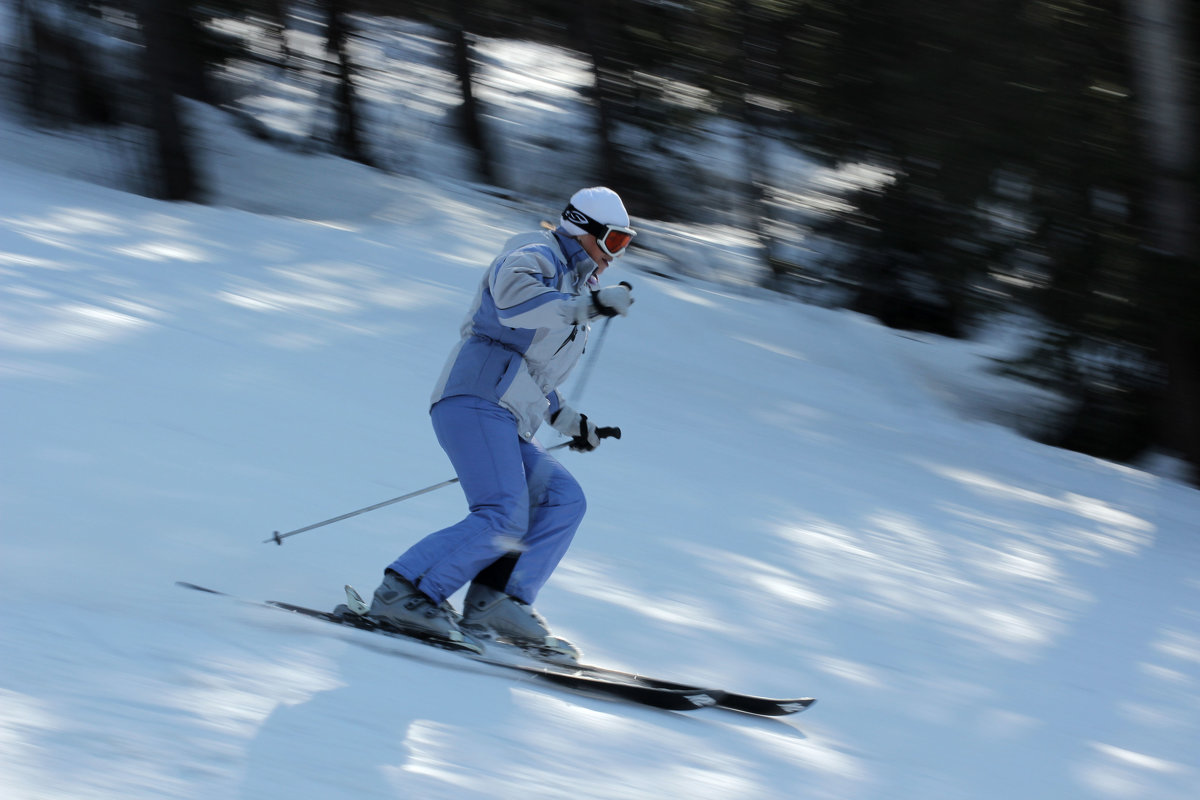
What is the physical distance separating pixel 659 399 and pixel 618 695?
4517mm

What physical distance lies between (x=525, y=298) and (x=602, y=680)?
135cm

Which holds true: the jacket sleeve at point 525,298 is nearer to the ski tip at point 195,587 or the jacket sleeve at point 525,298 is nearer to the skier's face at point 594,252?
the skier's face at point 594,252

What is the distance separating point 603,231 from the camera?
403 cm

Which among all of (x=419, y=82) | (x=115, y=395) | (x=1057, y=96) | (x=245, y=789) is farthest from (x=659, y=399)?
(x=419, y=82)

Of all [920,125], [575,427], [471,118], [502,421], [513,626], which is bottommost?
[513,626]

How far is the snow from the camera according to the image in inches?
131

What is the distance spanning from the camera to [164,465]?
17.5ft

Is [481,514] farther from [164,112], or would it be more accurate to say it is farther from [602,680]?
[164,112]

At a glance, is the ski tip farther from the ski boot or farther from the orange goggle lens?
the orange goggle lens

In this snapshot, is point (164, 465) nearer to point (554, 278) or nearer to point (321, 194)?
point (554, 278)

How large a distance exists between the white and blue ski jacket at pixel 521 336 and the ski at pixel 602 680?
0.80 m

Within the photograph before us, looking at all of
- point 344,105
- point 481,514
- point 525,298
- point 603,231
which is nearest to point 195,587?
point 481,514

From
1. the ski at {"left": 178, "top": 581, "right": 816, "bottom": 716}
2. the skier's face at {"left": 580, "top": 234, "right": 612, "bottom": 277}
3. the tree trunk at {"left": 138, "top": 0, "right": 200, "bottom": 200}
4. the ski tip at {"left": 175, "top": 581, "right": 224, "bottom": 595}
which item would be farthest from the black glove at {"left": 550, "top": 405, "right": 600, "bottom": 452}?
the tree trunk at {"left": 138, "top": 0, "right": 200, "bottom": 200}

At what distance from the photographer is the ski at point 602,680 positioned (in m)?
3.96
